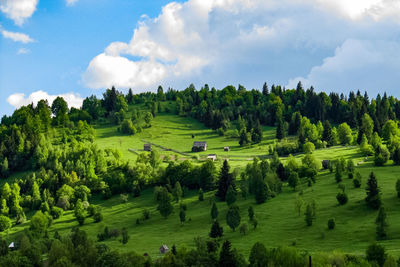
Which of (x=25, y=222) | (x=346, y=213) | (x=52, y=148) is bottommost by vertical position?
(x=25, y=222)

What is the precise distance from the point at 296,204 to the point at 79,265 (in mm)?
48284

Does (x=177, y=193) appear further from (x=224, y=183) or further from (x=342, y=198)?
(x=342, y=198)

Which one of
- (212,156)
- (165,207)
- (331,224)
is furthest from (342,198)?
(212,156)

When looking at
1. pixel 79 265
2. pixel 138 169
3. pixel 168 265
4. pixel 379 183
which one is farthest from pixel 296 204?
pixel 138 169

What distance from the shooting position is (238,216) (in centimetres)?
8894

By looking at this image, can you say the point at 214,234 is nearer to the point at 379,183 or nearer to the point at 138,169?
the point at 379,183

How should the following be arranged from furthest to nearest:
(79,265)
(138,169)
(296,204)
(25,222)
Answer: (138,169), (25,222), (296,204), (79,265)

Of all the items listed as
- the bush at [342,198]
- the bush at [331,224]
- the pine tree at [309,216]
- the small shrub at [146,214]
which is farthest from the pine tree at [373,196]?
the small shrub at [146,214]

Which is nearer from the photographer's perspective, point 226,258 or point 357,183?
point 226,258

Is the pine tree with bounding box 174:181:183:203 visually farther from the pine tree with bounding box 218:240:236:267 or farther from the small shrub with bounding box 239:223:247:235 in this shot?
the pine tree with bounding box 218:240:236:267

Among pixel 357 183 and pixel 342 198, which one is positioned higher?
pixel 357 183

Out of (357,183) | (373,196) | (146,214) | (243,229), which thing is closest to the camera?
(243,229)

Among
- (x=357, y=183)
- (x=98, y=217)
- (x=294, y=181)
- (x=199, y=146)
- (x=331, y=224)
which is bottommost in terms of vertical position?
(x=98, y=217)

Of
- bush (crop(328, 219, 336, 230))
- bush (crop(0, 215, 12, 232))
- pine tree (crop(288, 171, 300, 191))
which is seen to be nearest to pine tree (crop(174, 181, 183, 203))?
pine tree (crop(288, 171, 300, 191))
